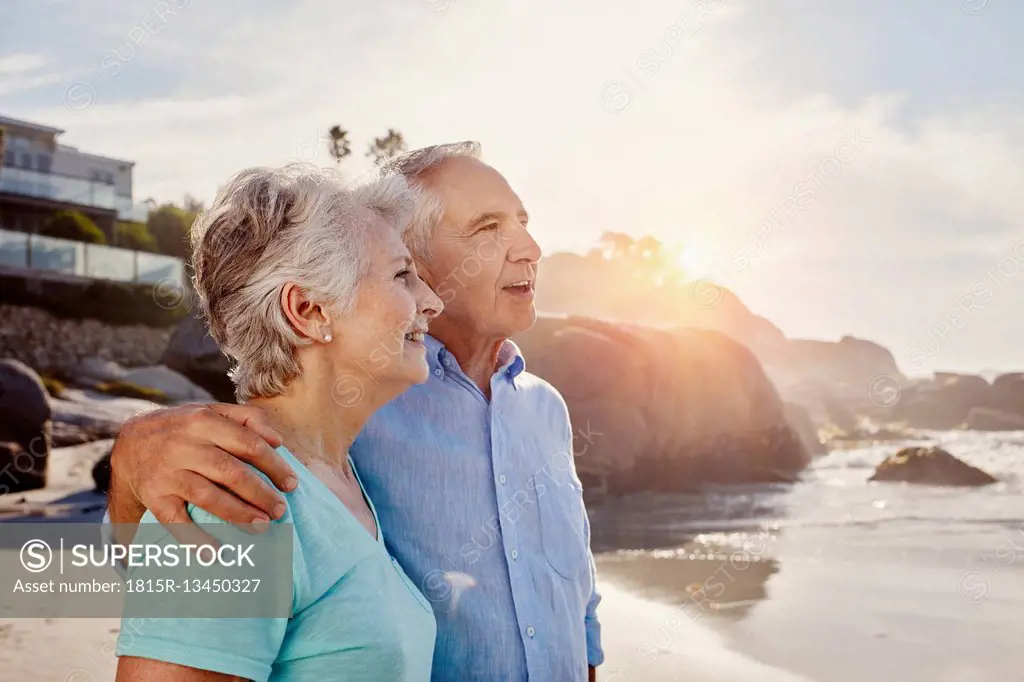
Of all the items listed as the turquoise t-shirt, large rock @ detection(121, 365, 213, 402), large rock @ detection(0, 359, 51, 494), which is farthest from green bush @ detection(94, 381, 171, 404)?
the turquoise t-shirt

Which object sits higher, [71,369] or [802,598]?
[71,369]

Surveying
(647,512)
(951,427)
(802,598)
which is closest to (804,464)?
(647,512)

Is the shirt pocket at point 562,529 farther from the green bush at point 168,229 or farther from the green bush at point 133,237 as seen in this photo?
→ the green bush at point 168,229

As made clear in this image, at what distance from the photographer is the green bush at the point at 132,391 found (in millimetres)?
18266

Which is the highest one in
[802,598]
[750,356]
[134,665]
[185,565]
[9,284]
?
[9,284]

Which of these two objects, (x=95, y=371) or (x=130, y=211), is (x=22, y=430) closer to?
(x=95, y=371)

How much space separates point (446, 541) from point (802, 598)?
5.55 m

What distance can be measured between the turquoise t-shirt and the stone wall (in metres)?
24.6

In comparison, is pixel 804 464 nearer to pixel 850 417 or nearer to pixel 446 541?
pixel 446 541

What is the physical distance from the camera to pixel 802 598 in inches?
286

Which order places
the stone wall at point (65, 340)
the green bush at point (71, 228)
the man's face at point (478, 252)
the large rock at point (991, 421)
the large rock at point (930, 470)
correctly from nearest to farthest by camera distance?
the man's face at point (478, 252), the large rock at point (930, 470), the stone wall at point (65, 340), the green bush at point (71, 228), the large rock at point (991, 421)

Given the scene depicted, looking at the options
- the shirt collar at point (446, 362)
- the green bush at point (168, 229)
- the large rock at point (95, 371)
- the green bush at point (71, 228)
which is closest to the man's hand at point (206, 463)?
the shirt collar at point (446, 362)

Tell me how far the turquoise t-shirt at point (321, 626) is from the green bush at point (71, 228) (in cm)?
2853

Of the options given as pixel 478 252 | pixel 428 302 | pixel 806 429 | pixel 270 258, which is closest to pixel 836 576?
pixel 478 252
